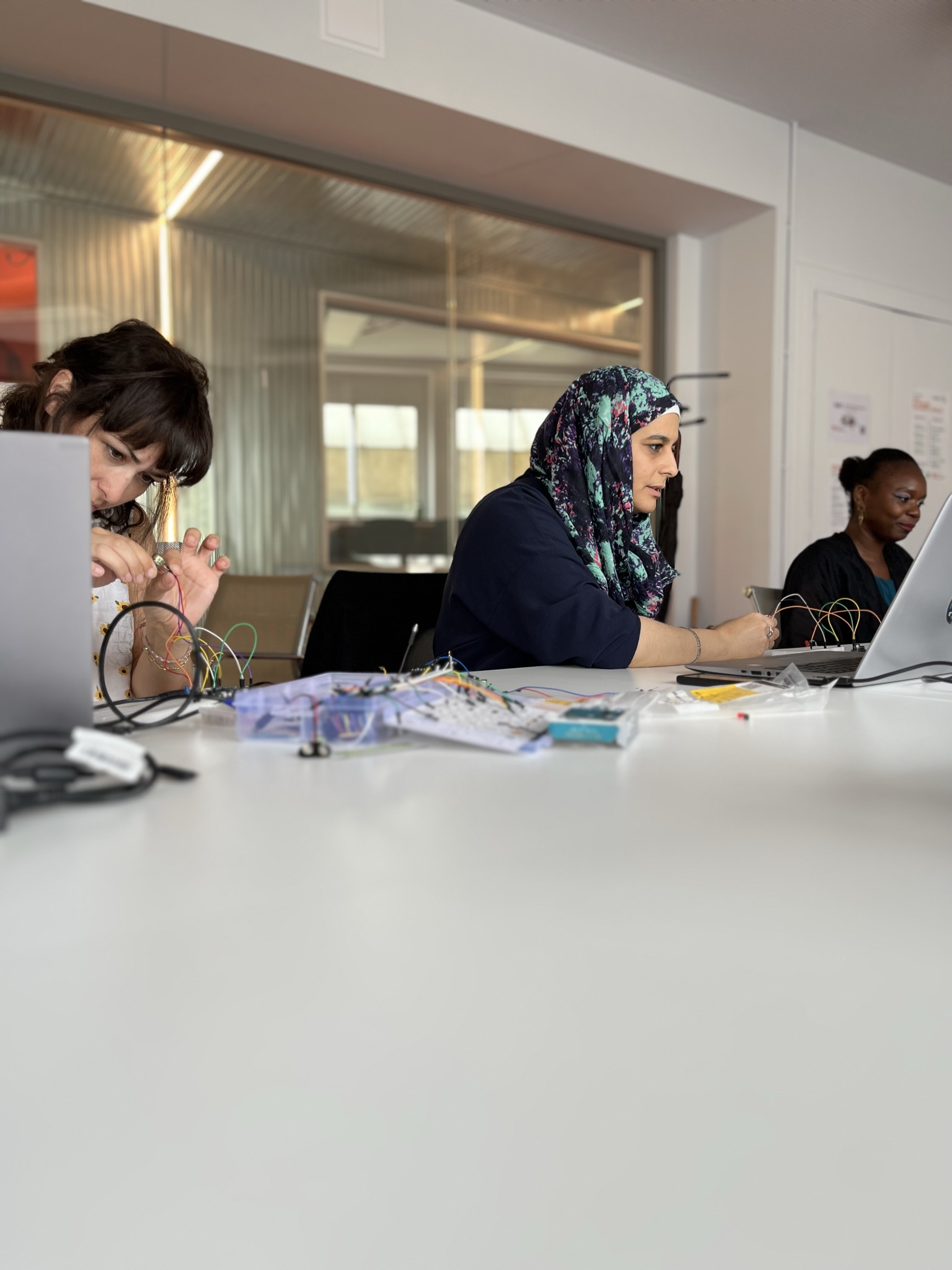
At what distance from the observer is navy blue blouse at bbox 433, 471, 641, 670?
59.5 inches

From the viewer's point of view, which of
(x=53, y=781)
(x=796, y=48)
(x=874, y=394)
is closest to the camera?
(x=53, y=781)

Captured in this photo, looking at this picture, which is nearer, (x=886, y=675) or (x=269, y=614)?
(x=886, y=675)

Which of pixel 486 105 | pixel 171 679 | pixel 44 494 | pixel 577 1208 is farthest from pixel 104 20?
pixel 577 1208

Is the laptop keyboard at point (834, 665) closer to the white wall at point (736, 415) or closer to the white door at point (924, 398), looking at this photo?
the white wall at point (736, 415)

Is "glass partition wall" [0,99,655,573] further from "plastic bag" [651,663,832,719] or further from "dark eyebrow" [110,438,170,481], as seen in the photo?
"plastic bag" [651,663,832,719]

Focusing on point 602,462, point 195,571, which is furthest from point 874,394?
point 195,571

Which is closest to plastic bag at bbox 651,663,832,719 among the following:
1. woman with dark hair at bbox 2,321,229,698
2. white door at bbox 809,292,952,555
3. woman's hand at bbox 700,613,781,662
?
woman's hand at bbox 700,613,781,662

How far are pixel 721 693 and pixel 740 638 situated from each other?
1.92 ft

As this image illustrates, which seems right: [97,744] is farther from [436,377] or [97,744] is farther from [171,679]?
[436,377]

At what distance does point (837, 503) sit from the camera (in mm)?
4586

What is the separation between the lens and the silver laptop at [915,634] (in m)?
1.15

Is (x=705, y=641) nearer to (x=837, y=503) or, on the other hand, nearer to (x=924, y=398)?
(x=837, y=503)

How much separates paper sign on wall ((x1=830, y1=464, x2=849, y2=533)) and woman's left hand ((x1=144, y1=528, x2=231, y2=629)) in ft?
12.4

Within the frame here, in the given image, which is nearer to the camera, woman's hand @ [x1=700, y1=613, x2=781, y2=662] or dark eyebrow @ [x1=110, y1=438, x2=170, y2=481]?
dark eyebrow @ [x1=110, y1=438, x2=170, y2=481]
